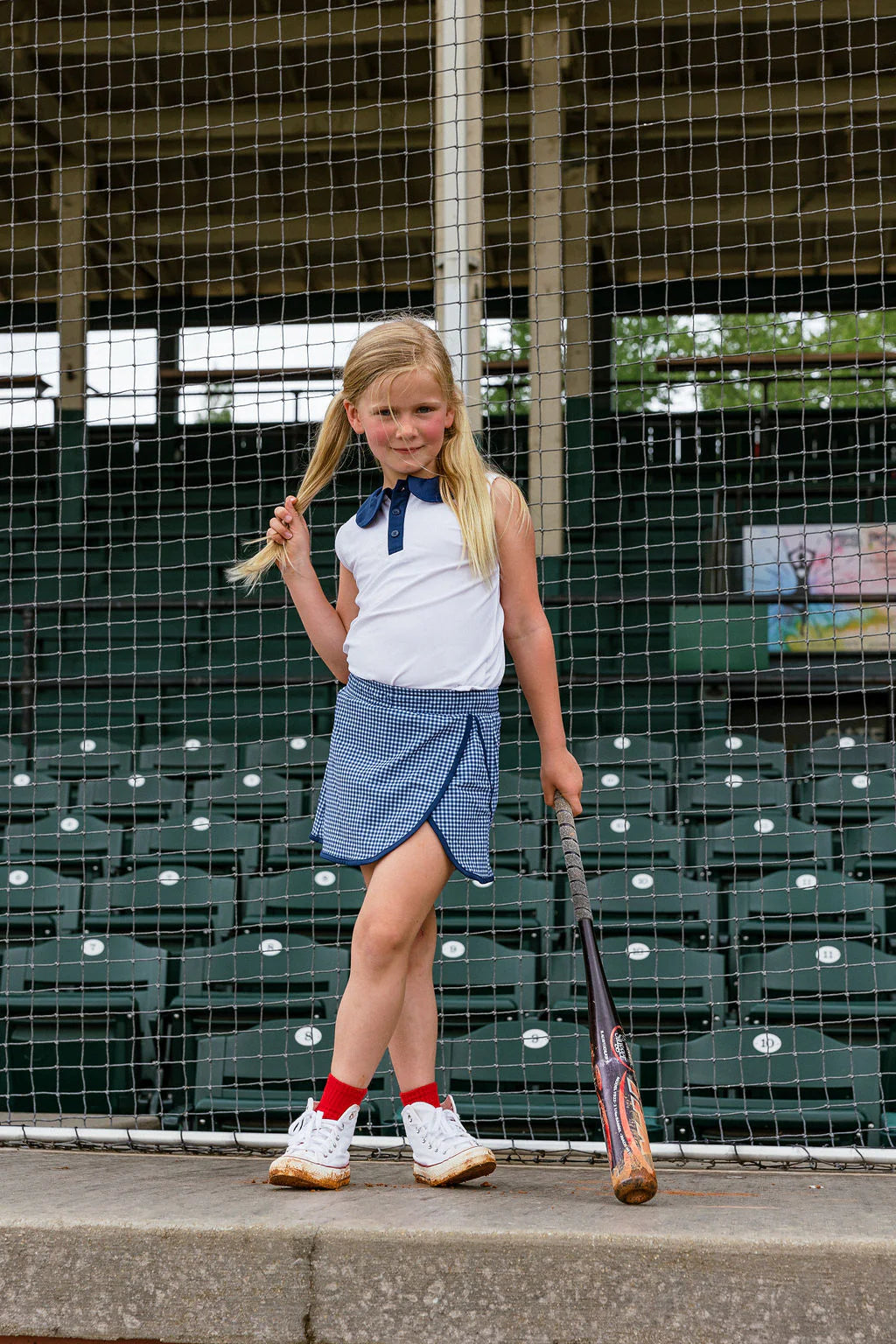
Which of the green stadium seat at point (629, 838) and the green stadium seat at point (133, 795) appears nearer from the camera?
the green stadium seat at point (629, 838)

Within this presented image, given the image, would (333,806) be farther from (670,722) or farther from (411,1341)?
(670,722)

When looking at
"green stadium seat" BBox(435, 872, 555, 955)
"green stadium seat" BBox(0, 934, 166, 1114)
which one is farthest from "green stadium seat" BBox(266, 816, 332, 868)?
"green stadium seat" BBox(0, 934, 166, 1114)

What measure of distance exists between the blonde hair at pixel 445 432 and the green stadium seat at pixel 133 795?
330cm

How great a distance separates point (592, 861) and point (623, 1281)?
12.2 feet

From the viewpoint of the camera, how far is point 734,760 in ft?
19.9

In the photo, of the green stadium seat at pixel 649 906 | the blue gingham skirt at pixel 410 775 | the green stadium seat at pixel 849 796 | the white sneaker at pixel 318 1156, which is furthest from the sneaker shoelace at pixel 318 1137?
the green stadium seat at pixel 849 796

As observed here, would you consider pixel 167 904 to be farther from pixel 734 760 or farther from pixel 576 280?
pixel 576 280

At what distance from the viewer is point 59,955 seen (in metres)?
4.38

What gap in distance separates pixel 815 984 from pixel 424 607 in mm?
2705

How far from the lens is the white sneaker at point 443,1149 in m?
2.06

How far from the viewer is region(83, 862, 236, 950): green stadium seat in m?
4.73

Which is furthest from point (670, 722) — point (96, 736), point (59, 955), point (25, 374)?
point (25, 374)

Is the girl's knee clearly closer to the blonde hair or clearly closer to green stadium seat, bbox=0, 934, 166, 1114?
the blonde hair

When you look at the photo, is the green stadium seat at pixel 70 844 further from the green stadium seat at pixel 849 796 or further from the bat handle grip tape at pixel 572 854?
the bat handle grip tape at pixel 572 854
